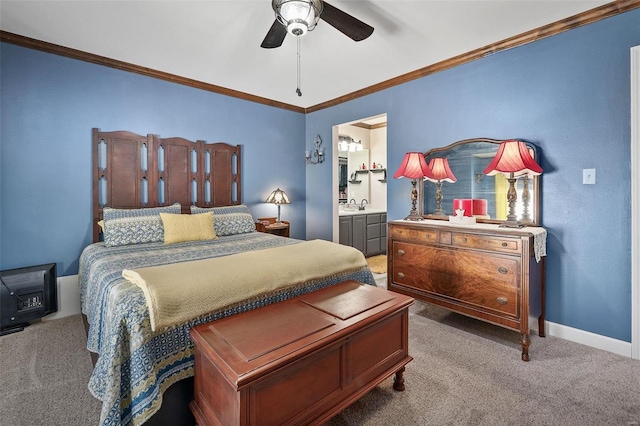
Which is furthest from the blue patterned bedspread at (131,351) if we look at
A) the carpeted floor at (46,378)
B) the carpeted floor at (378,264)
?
the carpeted floor at (378,264)

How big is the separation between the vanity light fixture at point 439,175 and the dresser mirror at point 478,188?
0.02 meters

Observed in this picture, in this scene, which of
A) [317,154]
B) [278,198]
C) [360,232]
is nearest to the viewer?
[278,198]

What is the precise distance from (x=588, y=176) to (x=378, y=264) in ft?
10.0

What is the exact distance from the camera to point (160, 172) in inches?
145

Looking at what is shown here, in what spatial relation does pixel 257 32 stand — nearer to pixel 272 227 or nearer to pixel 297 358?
pixel 272 227

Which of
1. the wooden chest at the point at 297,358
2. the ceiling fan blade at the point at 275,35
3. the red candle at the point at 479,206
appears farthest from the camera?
the red candle at the point at 479,206

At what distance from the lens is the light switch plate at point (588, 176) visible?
242 centimetres

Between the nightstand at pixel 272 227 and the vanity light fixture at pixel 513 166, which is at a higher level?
the vanity light fixture at pixel 513 166

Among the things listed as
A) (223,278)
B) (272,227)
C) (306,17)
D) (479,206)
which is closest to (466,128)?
(479,206)

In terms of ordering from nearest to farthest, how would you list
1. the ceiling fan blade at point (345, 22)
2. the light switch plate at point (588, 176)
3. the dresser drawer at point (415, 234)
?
the ceiling fan blade at point (345, 22) → the light switch plate at point (588, 176) → the dresser drawer at point (415, 234)

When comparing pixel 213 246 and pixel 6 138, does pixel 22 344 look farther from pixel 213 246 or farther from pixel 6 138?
pixel 6 138

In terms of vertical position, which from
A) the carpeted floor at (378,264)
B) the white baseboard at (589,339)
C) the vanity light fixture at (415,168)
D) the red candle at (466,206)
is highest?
the vanity light fixture at (415,168)

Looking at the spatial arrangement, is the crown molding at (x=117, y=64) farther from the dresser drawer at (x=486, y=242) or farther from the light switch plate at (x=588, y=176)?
the light switch plate at (x=588, y=176)

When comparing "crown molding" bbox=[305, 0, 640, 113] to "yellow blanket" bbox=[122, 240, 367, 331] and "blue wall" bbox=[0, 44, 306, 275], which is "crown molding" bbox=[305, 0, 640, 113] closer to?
"yellow blanket" bbox=[122, 240, 367, 331]
